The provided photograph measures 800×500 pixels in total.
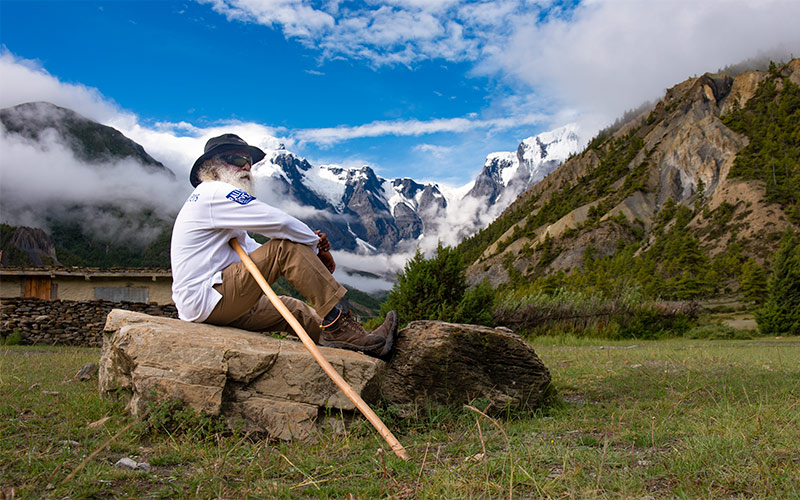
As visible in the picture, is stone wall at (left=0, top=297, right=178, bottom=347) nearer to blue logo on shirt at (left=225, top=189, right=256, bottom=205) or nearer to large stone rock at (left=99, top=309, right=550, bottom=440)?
large stone rock at (left=99, top=309, right=550, bottom=440)

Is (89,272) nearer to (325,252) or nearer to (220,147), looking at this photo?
(220,147)

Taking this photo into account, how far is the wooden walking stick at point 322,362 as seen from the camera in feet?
11.4

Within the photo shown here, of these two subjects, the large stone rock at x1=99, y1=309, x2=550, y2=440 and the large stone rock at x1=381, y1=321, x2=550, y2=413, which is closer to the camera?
the large stone rock at x1=99, y1=309, x2=550, y2=440

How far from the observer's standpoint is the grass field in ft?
8.78

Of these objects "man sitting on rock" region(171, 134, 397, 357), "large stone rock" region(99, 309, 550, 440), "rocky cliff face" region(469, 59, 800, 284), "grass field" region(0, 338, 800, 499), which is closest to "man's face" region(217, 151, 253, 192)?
"man sitting on rock" region(171, 134, 397, 357)

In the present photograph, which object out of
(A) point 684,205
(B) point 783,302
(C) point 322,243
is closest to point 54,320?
(C) point 322,243

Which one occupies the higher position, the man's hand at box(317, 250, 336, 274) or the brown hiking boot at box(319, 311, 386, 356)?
the man's hand at box(317, 250, 336, 274)

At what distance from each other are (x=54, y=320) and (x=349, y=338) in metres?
21.1

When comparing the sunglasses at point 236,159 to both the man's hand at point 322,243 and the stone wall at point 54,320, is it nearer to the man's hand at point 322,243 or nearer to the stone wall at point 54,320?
the man's hand at point 322,243

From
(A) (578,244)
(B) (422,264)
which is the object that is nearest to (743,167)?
(A) (578,244)

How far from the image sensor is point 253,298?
480 centimetres

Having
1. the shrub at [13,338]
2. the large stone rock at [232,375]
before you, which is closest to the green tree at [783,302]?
the large stone rock at [232,375]

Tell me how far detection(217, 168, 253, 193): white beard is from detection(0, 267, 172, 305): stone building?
2041 cm

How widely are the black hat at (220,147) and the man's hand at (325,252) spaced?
1.24 meters
